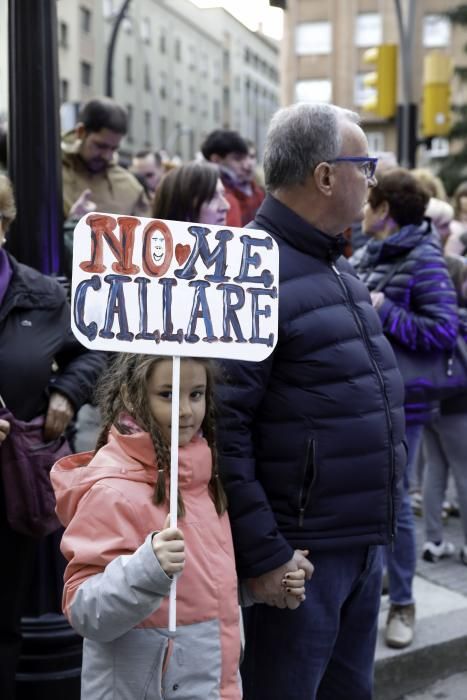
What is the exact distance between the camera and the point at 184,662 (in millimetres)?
2266

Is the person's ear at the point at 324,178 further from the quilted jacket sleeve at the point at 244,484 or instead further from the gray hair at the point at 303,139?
the quilted jacket sleeve at the point at 244,484

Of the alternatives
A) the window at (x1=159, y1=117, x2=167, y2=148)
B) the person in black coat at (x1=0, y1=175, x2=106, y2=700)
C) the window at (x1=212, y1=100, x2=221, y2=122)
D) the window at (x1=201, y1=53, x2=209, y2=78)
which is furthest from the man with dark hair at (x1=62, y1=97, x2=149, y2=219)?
the window at (x1=212, y1=100, x2=221, y2=122)

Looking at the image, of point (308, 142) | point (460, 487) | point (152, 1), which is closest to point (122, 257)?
point (308, 142)

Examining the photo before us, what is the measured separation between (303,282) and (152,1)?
7015cm

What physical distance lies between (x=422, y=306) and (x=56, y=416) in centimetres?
178

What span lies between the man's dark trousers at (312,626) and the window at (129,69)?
65.5 m

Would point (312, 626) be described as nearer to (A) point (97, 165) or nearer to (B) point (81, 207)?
(B) point (81, 207)

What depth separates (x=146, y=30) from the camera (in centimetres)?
6838

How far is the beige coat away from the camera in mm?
5164

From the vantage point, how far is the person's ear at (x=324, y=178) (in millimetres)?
2611

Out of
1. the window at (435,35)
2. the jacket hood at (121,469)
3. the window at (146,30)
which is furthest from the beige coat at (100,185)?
the window at (146,30)

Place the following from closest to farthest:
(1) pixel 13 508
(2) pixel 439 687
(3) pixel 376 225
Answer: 1. (1) pixel 13 508
2. (2) pixel 439 687
3. (3) pixel 376 225

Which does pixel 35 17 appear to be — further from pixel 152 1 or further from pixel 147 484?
pixel 152 1

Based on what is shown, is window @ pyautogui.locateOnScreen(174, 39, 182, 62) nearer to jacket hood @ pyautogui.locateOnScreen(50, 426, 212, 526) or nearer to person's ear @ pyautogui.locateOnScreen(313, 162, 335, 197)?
person's ear @ pyautogui.locateOnScreen(313, 162, 335, 197)
